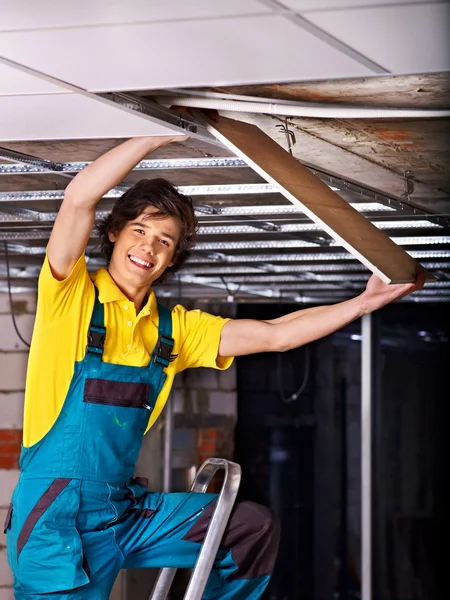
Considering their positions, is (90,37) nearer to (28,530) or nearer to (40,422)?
(40,422)

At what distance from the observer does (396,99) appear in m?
2.35

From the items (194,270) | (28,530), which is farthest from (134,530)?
(194,270)

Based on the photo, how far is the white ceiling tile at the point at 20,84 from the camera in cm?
198

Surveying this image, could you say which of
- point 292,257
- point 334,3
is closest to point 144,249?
point 334,3

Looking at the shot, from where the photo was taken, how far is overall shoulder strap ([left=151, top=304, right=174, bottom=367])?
2619 mm

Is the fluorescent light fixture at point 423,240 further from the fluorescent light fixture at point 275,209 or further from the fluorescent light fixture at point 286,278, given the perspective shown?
the fluorescent light fixture at point 286,278

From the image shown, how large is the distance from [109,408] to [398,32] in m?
1.24

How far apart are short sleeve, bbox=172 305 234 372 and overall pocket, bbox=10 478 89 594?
0.55 metres

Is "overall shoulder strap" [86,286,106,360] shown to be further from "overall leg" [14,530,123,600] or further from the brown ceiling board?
the brown ceiling board

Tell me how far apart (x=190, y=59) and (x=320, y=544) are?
5978 mm

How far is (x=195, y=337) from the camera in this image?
2777mm

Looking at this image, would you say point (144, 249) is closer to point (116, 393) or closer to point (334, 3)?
point (116, 393)

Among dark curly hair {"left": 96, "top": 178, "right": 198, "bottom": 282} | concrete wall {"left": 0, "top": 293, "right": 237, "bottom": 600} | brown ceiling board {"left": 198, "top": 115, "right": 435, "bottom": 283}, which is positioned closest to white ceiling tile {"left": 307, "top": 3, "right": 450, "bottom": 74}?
brown ceiling board {"left": 198, "top": 115, "right": 435, "bottom": 283}

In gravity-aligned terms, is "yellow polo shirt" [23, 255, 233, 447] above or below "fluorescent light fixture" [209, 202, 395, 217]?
below
